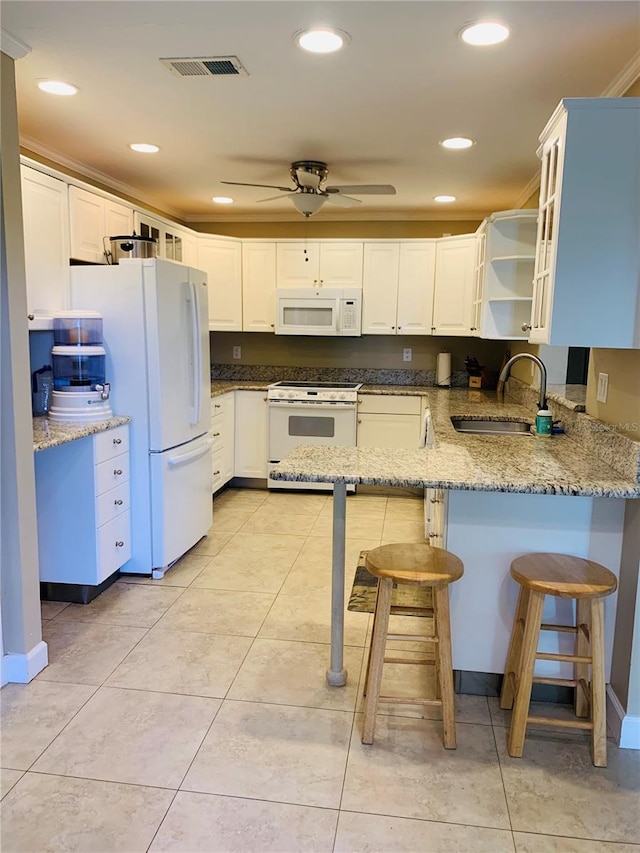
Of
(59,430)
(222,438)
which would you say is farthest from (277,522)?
(59,430)

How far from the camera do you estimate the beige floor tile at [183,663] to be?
2.37 meters

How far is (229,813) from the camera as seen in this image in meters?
1.72

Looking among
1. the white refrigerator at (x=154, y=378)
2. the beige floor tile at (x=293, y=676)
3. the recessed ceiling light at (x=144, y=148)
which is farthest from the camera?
the recessed ceiling light at (x=144, y=148)

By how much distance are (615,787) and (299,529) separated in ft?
8.66

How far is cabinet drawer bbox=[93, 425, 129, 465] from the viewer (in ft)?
9.64

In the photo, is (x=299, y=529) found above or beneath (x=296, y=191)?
beneath

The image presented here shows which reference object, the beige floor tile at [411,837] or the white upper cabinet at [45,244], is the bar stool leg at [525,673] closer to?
the beige floor tile at [411,837]

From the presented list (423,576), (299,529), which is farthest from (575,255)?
(299,529)

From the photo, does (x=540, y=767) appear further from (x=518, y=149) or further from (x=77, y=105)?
Result: (x=77, y=105)

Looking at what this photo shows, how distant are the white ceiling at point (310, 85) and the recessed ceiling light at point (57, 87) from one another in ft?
0.15

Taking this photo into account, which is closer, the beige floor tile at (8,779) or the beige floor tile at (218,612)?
the beige floor tile at (8,779)

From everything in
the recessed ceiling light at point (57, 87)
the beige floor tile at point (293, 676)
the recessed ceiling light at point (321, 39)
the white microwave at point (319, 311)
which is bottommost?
the beige floor tile at point (293, 676)

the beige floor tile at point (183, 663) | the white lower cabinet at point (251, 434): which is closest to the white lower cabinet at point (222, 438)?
the white lower cabinet at point (251, 434)

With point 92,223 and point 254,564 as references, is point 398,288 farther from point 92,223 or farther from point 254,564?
point 254,564
